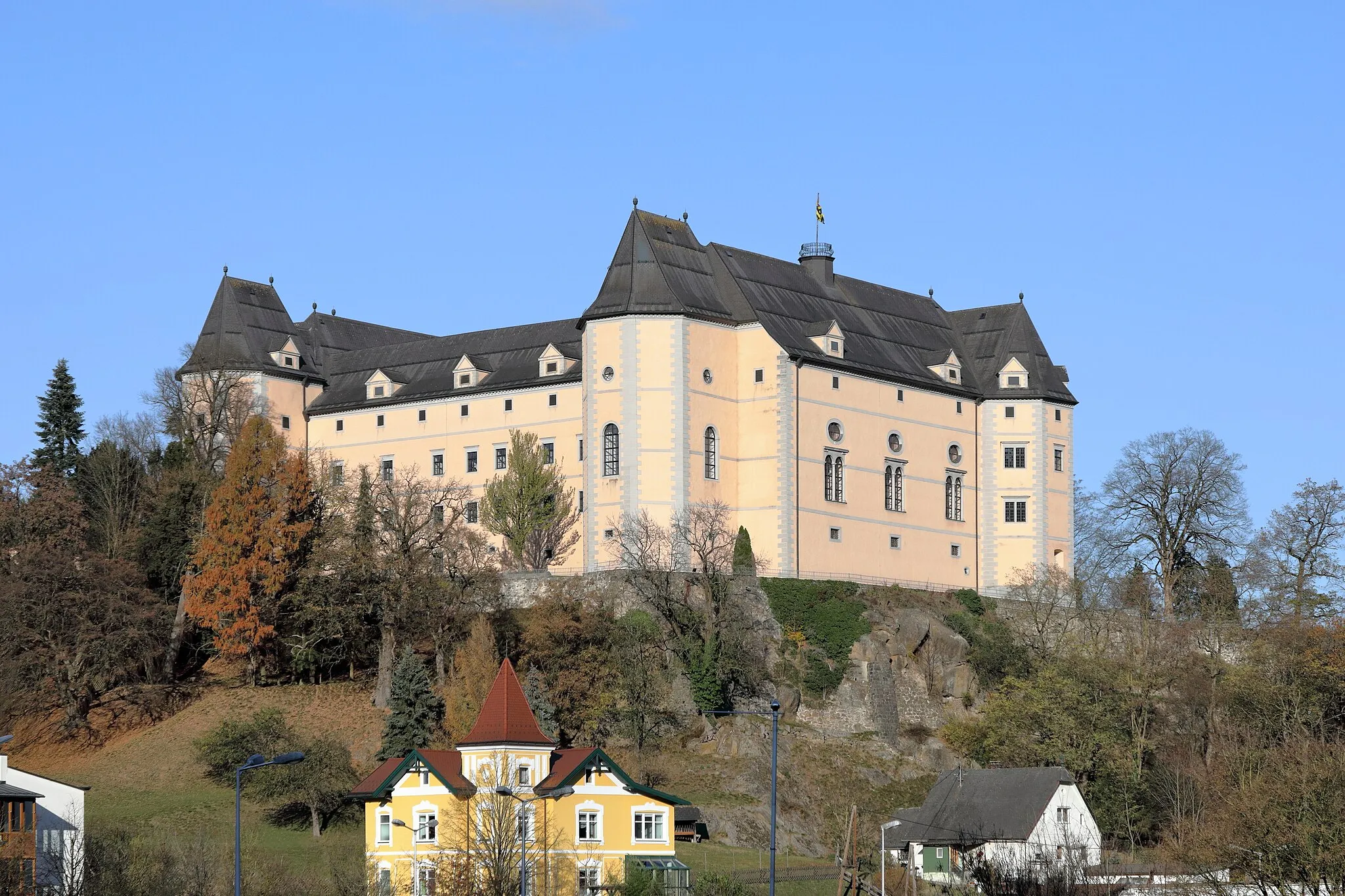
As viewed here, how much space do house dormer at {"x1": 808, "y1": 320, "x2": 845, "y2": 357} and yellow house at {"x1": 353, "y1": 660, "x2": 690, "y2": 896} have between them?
26.4m

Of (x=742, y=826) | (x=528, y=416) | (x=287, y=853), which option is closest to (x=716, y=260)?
(x=528, y=416)

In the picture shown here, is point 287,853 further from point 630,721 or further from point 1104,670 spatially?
point 1104,670

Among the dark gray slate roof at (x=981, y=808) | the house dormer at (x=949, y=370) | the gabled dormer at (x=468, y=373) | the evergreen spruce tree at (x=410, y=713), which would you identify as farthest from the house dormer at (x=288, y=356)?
the dark gray slate roof at (x=981, y=808)

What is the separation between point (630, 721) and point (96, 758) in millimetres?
19281

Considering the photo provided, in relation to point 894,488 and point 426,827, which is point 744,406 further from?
point 426,827

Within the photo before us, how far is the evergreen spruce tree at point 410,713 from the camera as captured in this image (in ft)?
297

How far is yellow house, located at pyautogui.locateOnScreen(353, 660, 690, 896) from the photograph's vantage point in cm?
7950

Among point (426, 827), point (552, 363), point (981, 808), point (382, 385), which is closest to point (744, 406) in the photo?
point (552, 363)

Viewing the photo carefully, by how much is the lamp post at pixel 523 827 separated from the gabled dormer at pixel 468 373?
3393 cm

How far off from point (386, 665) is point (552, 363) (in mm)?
18065

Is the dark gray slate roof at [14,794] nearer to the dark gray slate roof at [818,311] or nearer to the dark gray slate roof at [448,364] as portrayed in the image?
the dark gray slate roof at [818,311]

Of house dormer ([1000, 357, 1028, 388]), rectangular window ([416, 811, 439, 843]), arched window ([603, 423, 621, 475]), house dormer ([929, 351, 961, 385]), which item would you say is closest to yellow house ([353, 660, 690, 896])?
rectangular window ([416, 811, 439, 843])

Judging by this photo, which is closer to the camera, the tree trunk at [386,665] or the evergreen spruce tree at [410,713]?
the evergreen spruce tree at [410,713]

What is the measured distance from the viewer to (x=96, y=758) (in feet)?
309
